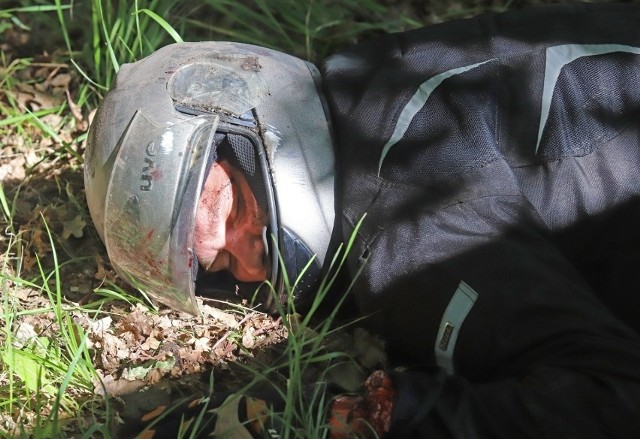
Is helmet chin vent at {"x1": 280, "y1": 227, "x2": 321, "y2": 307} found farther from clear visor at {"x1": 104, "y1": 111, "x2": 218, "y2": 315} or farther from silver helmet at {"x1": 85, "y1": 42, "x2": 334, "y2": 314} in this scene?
clear visor at {"x1": 104, "y1": 111, "x2": 218, "y2": 315}

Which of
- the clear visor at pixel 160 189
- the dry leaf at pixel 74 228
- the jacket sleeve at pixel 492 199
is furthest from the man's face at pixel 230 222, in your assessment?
the dry leaf at pixel 74 228

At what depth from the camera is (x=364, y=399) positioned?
224cm

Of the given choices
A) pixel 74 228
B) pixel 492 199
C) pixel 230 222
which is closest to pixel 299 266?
pixel 230 222

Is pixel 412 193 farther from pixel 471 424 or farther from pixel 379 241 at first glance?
pixel 471 424

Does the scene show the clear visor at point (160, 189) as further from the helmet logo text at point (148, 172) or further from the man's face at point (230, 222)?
the man's face at point (230, 222)

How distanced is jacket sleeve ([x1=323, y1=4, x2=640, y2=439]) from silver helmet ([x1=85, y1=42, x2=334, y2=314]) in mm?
111

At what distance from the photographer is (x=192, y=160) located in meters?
2.46

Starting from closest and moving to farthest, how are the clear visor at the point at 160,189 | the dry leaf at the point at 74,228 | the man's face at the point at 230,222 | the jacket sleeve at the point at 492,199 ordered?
the jacket sleeve at the point at 492,199, the clear visor at the point at 160,189, the man's face at the point at 230,222, the dry leaf at the point at 74,228

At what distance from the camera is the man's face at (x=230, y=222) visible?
2607mm

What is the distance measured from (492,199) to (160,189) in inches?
34.0

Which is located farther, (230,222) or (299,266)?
(230,222)

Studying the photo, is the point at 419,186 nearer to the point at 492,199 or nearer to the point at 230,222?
the point at 492,199

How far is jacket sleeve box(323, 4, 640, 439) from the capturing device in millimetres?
2203

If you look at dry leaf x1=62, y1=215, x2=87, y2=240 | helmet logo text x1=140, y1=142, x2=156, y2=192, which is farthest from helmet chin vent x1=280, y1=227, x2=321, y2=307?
dry leaf x1=62, y1=215, x2=87, y2=240
